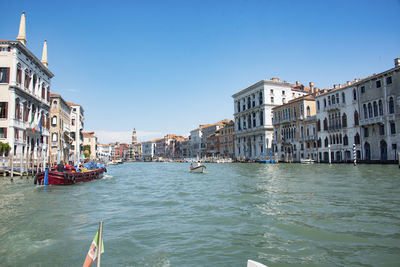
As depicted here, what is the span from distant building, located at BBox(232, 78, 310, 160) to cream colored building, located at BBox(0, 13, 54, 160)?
131ft

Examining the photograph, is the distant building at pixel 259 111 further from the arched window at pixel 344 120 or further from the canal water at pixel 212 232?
the canal water at pixel 212 232

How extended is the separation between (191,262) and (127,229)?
2353 mm

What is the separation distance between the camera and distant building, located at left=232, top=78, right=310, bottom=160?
186ft

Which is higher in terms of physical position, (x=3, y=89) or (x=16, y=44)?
(x=16, y=44)

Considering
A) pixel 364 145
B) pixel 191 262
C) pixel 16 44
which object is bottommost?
pixel 191 262

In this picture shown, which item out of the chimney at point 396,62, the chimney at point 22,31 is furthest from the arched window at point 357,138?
the chimney at point 22,31

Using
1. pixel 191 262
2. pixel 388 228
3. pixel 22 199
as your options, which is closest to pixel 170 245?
pixel 191 262

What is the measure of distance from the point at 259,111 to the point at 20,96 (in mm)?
44023

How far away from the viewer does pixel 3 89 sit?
71.8ft

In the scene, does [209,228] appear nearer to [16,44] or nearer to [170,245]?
[170,245]

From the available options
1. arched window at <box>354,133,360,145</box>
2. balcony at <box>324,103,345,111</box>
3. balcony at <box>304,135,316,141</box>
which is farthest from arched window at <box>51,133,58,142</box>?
arched window at <box>354,133,360,145</box>

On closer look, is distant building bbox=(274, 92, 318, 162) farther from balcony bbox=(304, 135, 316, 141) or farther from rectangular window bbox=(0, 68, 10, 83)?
rectangular window bbox=(0, 68, 10, 83)

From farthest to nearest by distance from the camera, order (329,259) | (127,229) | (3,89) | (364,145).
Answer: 1. (364,145)
2. (3,89)
3. (127,229)
4. (329,259)

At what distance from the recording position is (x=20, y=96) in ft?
77.0
